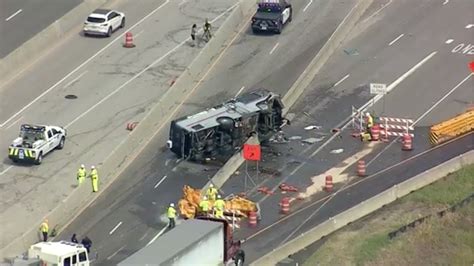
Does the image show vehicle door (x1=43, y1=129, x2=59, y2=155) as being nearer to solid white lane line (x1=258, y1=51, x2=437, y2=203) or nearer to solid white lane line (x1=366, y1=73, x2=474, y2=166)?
solid white lane line (x1=258, y1=51, x2=437, y2=203)

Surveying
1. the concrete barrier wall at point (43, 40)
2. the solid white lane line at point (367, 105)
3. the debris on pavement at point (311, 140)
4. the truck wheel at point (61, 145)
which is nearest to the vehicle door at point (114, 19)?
the concrete barrier wall at point (43, 40)

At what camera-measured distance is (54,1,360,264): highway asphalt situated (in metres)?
50.3

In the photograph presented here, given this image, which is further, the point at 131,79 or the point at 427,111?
the point at 131,79

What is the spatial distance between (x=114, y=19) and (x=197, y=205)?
83.1 feet

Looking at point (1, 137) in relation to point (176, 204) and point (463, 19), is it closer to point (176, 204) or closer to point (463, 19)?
point (176, 204)

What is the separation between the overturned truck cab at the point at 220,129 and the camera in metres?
56.0

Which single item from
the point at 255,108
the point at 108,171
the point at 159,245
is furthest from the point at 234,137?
the point at 159,245

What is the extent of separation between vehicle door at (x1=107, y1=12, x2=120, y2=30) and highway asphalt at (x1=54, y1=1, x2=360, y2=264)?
7528mm

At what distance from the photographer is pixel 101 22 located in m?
72.1

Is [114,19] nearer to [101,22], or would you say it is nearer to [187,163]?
[101,22]

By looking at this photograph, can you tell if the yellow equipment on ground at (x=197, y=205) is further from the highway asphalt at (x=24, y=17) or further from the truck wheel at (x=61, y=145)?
the highway asphalt at (x=24, y=17)

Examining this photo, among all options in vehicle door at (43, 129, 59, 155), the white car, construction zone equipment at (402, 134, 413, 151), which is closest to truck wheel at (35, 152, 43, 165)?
vehicle door at (43, 129, 59, 155)

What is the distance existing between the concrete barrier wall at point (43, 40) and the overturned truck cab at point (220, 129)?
15036 millimetres

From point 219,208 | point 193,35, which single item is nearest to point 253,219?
point 219,208
